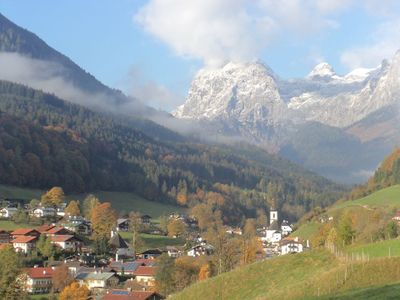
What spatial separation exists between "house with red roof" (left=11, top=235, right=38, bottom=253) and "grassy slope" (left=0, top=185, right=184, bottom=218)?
44.8m

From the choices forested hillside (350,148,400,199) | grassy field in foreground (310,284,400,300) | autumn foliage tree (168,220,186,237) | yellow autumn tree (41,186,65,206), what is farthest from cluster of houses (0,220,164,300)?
forested hillside (350,148,400,199)

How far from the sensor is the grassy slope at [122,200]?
139m

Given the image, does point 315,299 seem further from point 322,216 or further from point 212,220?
point 212,220

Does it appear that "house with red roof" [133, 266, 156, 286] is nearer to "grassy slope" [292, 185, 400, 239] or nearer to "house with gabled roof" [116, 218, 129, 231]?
"house with gabled roof" [116, 218, 129, 231]

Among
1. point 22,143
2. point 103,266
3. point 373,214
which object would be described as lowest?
point 103,266

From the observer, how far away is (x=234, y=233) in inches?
5138

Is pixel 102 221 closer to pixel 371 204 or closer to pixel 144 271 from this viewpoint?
pixel 144 271

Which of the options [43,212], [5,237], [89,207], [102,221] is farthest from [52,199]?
[5,237]

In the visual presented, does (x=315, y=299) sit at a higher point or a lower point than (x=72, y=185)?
lower

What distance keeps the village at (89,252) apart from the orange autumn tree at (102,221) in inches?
27.9

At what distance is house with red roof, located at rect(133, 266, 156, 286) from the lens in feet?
240

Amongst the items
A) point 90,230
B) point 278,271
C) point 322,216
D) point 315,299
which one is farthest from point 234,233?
point 315,299

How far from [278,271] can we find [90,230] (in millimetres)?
73800

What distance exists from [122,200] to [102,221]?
5403cm
